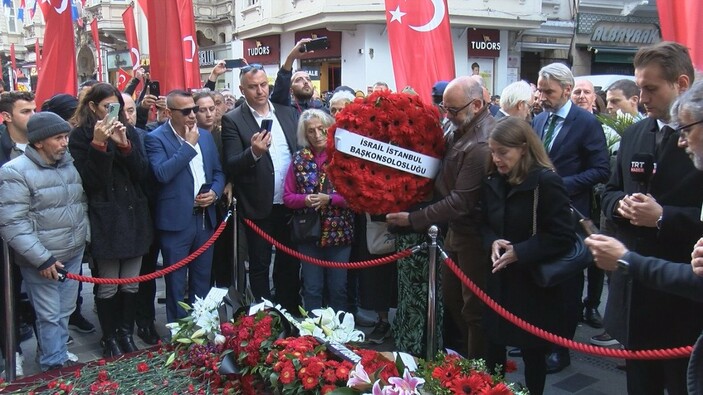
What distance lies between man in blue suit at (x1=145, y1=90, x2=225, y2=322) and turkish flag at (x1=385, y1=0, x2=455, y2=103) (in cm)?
188

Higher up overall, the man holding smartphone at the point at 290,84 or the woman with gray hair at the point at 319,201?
the man holding smartphone at the point at 290,84

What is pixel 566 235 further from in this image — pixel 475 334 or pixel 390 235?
pixel 390 235

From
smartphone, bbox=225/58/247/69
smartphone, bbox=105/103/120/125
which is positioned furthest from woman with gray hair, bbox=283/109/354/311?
smartphone, bbox=225/58/247/69

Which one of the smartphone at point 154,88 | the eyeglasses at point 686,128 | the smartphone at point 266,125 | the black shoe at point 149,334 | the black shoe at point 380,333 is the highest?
the smartphone at point 154,88

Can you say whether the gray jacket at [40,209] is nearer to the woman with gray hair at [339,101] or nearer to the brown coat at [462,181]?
the brown coat at [462,181]

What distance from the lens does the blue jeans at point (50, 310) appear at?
13.8 ft

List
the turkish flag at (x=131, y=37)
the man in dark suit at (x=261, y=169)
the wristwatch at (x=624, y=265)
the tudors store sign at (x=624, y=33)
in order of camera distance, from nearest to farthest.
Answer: the wristwatch at (x=624, y=265)
the man in dark suit at (x=261, y=169)
the turkish flag at (x=131, y=37)
the tudors store sign at (x=624, y=33)

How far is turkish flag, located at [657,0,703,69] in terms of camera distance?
A: 3.62 metres

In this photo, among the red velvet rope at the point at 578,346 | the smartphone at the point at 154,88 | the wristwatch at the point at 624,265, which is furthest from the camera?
the smartphone at the point at 154,88

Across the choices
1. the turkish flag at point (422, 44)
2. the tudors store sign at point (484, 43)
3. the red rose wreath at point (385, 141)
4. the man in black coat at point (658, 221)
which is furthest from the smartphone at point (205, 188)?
the tudors store sign at point (484, 43)

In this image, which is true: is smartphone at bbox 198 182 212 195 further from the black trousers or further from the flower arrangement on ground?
the flower arrangement on ground

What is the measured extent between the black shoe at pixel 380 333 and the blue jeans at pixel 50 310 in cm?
236

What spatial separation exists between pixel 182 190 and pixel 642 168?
3323mm

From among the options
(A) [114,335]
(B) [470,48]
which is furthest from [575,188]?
(B) [470,48]
